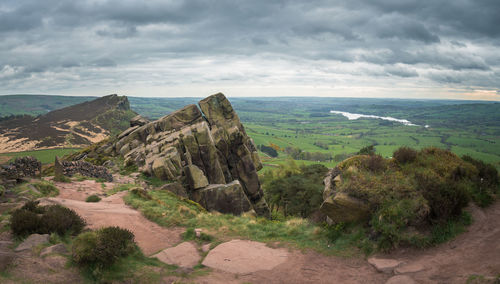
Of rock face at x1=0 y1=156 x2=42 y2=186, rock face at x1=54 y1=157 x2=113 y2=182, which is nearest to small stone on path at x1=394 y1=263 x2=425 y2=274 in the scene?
rock face at x1=0 y1=156 x2=42 y2=186

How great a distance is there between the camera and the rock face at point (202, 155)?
32062mm

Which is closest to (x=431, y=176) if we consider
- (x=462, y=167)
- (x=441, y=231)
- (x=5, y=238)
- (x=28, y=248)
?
(x=462, y=167)

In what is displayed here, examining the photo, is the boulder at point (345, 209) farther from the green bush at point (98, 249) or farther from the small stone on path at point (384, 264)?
the green bush at point (98, 249)

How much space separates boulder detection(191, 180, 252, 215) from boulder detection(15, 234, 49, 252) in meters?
19.3

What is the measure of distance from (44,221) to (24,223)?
0.77 meters

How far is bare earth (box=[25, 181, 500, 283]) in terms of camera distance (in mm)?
10133

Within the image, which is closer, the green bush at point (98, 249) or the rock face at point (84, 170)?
the green bush at point (98, 249)

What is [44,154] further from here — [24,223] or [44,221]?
[24,223]

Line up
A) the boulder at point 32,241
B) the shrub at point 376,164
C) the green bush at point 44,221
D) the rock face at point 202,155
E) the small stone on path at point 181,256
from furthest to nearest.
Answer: the rock face at point 202,155 → the shrub at point 376,164 → the small stone on path at point 181,256 → the green bush at point 44,221 → the boulder at point 32,241

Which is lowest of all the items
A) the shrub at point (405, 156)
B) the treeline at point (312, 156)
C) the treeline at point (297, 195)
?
the treeline at point (312, 156)

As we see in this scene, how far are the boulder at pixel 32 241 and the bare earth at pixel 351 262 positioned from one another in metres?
3.92

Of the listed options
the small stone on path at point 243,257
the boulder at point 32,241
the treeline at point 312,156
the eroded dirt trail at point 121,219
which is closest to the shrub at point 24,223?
the boulder at point 32,241

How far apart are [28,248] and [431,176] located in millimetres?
21211

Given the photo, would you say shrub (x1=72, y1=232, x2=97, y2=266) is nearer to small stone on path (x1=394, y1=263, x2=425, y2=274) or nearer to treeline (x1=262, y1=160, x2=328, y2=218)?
small stone on path (x1=394, y1=263, x2=425, y2=274)
